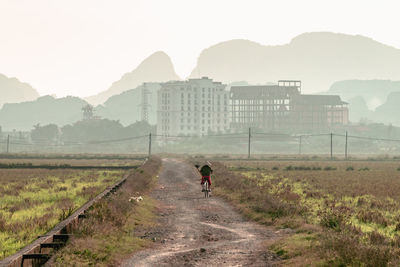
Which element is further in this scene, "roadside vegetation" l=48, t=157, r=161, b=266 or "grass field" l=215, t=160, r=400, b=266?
"roadside vegetation" l=48, t=157, r=161, b=266

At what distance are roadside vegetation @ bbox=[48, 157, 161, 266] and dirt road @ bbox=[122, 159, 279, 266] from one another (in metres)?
0.52

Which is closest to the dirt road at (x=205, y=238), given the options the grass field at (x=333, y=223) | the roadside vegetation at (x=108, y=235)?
the roadside vegetation at (x=108, y=235)

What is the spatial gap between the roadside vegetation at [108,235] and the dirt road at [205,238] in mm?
517

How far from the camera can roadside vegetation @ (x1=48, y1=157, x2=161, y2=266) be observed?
11802mm

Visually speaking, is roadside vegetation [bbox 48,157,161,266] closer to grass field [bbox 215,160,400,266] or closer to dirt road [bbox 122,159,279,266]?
dirt road [bbox 122,159,279,266]

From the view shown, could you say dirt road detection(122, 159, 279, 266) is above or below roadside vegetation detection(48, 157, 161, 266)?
below

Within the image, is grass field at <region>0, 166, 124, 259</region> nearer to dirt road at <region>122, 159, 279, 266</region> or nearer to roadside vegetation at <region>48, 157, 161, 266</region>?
roadside vegetation at <region>48, 157, 161, 266</region>

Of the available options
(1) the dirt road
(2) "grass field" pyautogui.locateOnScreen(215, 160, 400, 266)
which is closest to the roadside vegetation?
(1) the dirt road

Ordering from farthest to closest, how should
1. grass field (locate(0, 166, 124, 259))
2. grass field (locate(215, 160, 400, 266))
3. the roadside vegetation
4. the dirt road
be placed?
1. grass field (locate(0, 166, 124, 259))
2. the dirt road
3. the roadside vegetation
4. grass field (locate(215, 160, 400, 266))

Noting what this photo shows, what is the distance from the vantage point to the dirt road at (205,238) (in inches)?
500

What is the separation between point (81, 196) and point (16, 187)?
8.93 metres

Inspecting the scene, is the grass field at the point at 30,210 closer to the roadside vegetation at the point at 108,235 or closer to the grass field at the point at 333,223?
the roadside vegetation at the point at 108,235

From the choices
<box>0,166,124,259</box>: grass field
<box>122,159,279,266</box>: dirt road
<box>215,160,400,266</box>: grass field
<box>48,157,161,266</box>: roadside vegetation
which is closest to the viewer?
<box>215,160,400,266</box>: grass field

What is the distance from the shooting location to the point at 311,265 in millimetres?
11586
